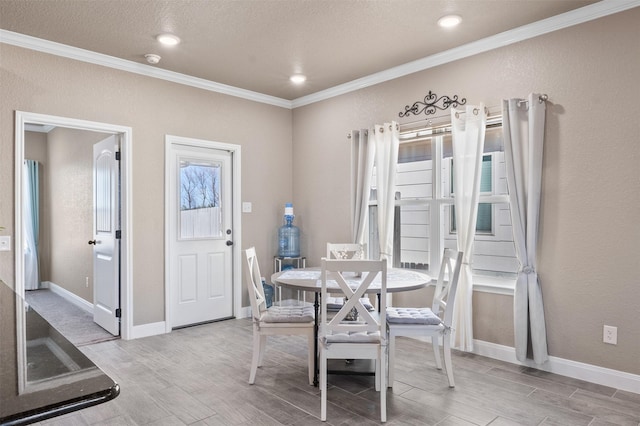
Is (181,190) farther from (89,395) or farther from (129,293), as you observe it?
(89,395)

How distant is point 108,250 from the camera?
433 cm

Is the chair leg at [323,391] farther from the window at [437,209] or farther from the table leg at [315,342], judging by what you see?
the window at [437,209]

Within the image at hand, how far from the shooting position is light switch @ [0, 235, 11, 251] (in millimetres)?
3365

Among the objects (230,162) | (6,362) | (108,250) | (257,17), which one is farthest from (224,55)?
(6,362)

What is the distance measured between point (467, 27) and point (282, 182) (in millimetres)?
2875

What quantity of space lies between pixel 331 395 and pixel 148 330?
2275 millimetres

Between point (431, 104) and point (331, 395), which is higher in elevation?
point (431, 104)

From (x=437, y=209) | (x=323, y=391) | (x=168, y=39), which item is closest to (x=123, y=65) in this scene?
(x=168, y=39)

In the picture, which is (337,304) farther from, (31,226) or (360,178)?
(31,226)

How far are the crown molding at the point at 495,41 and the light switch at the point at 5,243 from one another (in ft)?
11.4

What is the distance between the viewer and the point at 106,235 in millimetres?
4367

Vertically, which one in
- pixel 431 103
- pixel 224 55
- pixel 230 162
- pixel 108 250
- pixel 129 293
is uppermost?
pixel 224 55

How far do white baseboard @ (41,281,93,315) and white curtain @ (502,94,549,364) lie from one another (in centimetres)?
485

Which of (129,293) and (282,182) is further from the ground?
(282,182)
